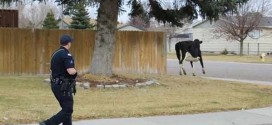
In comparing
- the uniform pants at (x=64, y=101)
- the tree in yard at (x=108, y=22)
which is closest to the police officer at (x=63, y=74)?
the uniform pants at (x=64, y=101)

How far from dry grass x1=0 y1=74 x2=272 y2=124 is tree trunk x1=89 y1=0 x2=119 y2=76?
1805 mm

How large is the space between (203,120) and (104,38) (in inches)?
269

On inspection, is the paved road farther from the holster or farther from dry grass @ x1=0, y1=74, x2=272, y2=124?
the holster

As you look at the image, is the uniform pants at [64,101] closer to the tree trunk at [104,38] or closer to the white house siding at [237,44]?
the tree trunk at [104,38]

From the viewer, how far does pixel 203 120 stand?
1091 cm

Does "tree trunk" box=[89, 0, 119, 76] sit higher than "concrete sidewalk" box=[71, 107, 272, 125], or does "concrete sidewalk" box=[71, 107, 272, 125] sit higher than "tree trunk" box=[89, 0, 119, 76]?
"tree trunk" box=[89, 0, 119, 76]

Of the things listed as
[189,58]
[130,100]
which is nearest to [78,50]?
[189,58]

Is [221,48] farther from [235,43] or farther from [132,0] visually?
[132,0]

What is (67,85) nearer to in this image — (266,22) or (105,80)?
(105,80)

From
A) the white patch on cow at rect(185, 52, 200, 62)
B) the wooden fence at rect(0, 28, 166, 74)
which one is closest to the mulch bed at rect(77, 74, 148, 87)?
the wooden fence at rect(0, 28, 166, 74)

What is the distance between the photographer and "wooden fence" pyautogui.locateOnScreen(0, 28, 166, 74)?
20125mm

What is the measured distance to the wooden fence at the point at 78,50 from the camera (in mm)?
20125

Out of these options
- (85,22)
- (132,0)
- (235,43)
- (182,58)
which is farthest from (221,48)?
(132,0)

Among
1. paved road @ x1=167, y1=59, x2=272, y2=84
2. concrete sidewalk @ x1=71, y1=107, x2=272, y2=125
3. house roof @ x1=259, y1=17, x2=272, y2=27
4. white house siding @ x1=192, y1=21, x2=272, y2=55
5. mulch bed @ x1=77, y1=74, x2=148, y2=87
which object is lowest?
→ concrete sidewalk @ x1=71, y1=107, x2=272, y2=125
